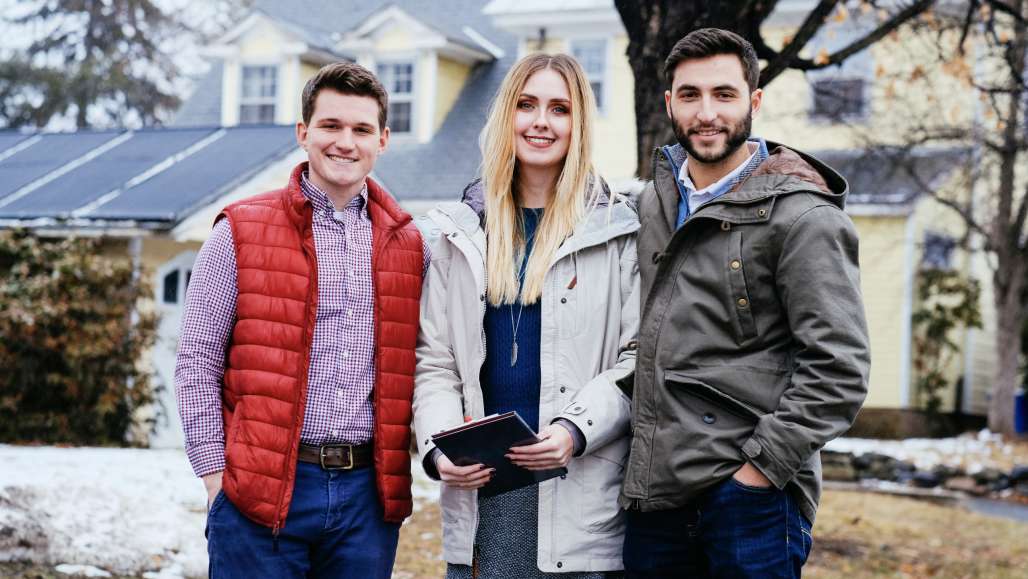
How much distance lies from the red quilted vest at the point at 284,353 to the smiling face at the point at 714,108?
1038mm

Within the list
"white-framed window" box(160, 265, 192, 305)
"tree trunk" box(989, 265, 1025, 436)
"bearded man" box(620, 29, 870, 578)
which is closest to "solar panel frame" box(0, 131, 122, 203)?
"white-framed window" box(160, 265, 192, 305)

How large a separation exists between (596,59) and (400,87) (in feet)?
11.8

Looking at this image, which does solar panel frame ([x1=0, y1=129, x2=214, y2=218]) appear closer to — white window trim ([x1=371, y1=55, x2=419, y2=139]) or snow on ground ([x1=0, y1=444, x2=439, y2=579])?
white window trim ([x1=371, y1=55, x2=419, y2=139])

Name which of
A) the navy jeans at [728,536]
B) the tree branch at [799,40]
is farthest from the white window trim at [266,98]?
the navy jeans at [728,536]

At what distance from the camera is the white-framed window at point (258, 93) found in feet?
71.4

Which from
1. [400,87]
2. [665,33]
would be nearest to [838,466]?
[665,33]

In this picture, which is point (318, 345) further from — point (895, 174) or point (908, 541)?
point (895, 174)

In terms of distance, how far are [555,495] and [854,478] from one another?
40.3 feet

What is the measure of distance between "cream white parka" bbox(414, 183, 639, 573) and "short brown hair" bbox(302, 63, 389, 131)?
50cm

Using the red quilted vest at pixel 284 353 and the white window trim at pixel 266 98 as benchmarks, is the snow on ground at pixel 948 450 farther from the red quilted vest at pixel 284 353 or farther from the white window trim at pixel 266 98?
the red quilted vest at pixel 284 353

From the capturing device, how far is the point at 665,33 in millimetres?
7273

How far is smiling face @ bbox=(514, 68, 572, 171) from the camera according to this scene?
390cm

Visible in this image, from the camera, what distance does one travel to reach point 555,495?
375 centimetres

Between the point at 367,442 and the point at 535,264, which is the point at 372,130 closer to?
the point at 535,264
